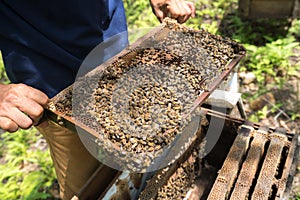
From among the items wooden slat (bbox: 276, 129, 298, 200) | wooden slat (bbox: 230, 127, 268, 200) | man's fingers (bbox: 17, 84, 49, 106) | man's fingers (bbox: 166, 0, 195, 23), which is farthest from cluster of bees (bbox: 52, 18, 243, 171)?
wooden slat (bbox: 276, 129, 298, 200)

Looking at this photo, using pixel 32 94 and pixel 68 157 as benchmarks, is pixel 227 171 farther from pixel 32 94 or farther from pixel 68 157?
pixel 32 94

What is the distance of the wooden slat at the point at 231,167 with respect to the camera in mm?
2115

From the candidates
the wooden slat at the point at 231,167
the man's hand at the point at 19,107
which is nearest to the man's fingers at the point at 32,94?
the man's hand at the point at 19,107

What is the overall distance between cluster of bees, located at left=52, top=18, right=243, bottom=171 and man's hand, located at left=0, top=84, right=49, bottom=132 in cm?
14

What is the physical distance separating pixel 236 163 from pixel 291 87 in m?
2.07

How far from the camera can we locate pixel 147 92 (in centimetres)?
198

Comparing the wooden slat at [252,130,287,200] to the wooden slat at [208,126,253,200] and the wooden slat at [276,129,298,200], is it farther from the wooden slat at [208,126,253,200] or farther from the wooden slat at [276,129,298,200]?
the wooden slat at [208,126,253,200]

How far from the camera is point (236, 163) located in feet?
7.54

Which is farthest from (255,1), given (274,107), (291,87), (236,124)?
(236,124)

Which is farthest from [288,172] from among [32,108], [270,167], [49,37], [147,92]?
[49,37]

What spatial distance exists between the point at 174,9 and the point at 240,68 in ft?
6.54

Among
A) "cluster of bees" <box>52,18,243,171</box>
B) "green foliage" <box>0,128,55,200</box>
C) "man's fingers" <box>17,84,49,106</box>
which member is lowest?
"green foliage" <box>0,128,55,200</box>

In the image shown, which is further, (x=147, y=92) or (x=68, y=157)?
(x=68, y=157)

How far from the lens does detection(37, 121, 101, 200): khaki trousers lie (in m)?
2.34
